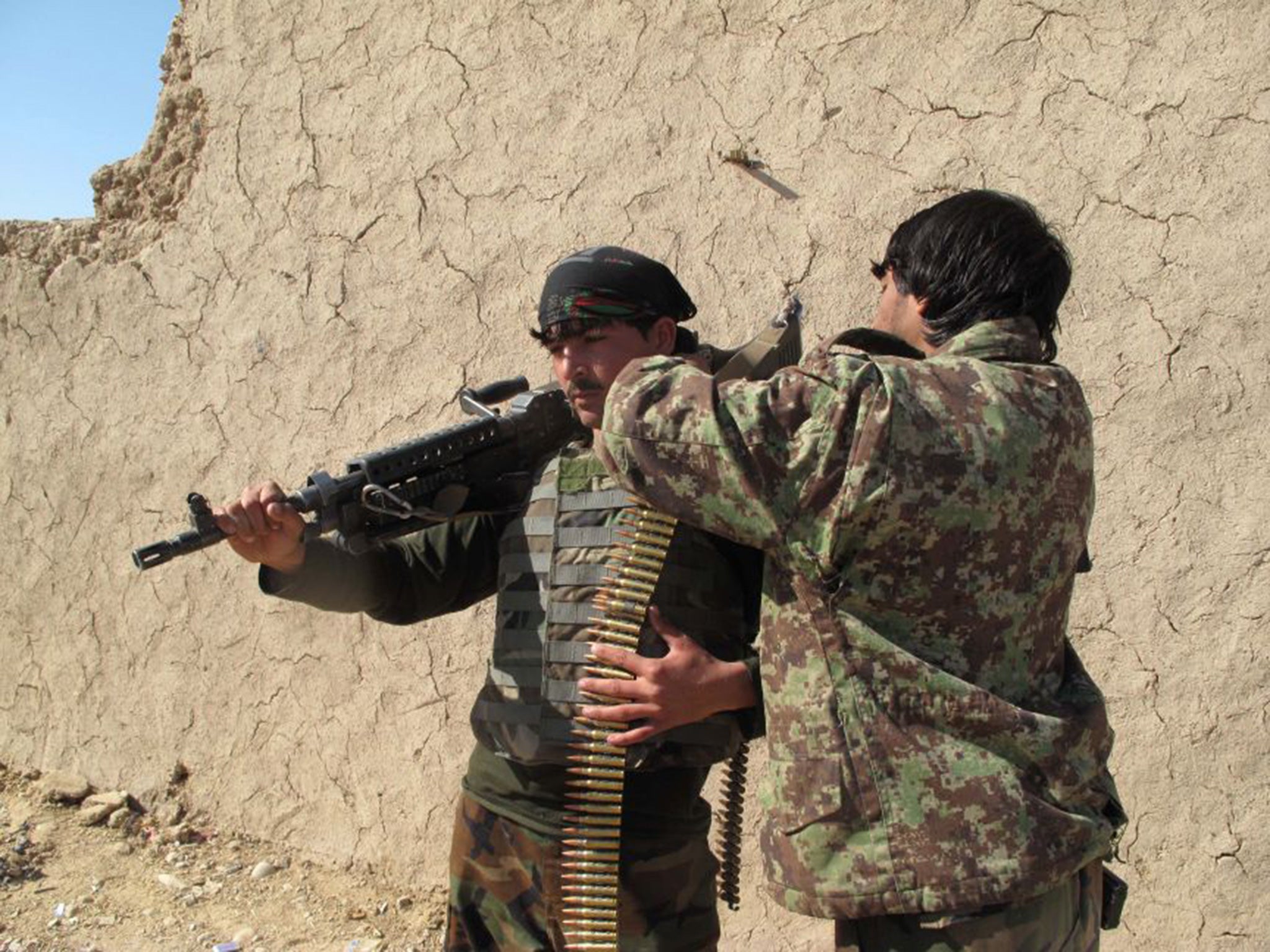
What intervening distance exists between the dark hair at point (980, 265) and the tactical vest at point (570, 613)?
1.98 feet

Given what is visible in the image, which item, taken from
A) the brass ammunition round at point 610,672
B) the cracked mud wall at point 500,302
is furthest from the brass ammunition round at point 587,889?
the cracked mud wall at point 500,302

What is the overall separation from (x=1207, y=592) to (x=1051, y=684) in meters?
1.32

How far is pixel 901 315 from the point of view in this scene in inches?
68.7

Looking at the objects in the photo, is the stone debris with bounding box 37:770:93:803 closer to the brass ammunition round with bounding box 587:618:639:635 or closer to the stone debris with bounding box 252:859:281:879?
the stone debris with bounding box 252:859:281:879

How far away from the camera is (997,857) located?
1.56m

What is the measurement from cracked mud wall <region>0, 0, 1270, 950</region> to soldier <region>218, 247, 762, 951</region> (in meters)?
1.20

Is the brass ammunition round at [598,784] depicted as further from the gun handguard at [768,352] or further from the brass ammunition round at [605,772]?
the gun handguard at [768,352]

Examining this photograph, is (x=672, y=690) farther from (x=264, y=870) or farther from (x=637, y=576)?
(x=264, y=870)

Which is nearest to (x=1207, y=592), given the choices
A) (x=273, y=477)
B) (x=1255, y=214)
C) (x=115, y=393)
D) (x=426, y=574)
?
(x=1255, y=214)

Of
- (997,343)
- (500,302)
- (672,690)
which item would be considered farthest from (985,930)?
(500,302)

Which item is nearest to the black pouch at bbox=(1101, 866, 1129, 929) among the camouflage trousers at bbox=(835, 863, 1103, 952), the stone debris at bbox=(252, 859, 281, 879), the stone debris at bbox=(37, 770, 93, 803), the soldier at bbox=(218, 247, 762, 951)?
the camouflage trousers at bbox=(835, 863, 1103, 952)

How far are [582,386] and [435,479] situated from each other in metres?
0.33

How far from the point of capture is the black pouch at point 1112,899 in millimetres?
1929

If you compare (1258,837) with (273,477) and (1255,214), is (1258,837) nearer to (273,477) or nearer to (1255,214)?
(1255,214)
